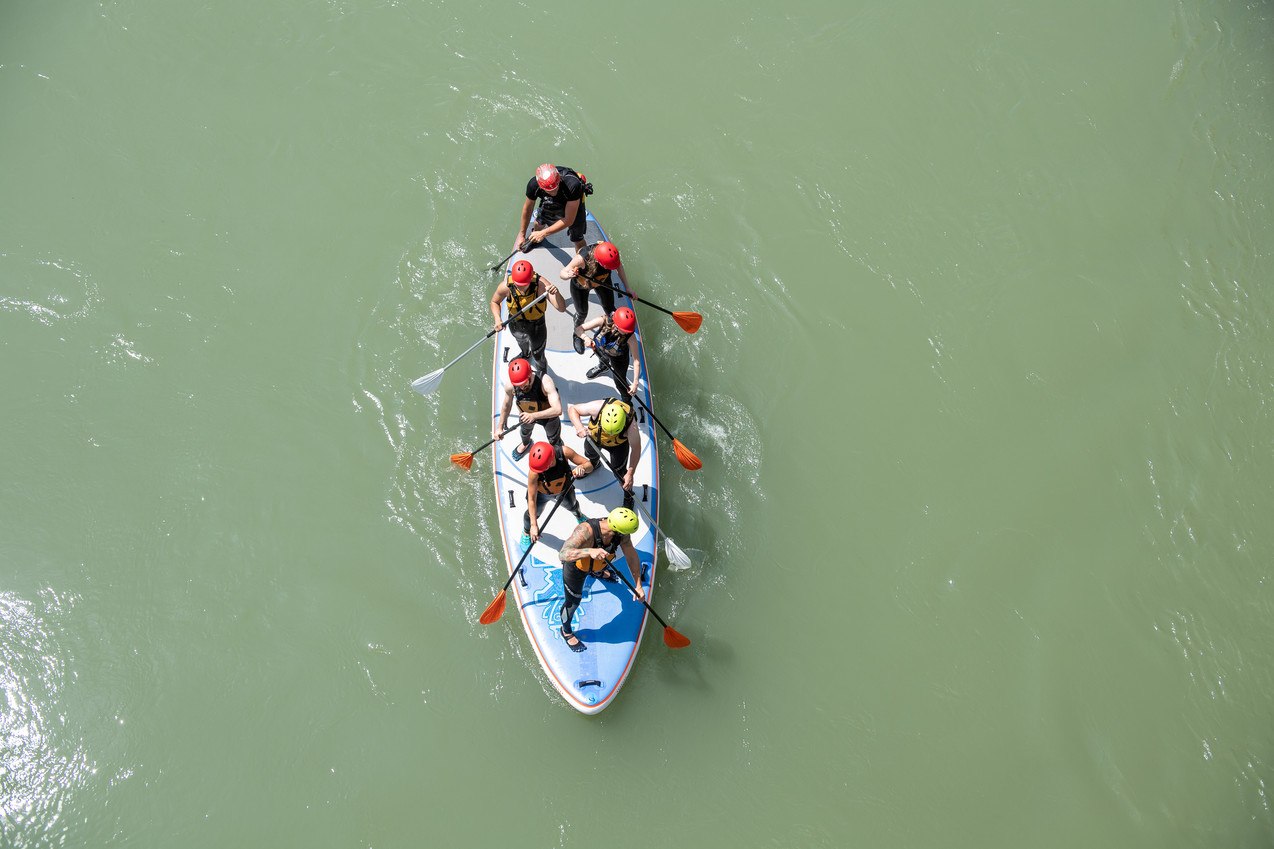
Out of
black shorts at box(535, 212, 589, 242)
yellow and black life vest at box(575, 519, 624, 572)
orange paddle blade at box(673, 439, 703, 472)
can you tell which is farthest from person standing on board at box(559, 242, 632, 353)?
yellow and black life vest at box(575, 519, 624, 572)

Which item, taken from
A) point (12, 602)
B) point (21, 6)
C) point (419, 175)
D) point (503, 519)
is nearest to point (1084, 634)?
point (503, 519)

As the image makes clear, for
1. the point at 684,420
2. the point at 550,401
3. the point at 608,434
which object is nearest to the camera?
the point at 608,434

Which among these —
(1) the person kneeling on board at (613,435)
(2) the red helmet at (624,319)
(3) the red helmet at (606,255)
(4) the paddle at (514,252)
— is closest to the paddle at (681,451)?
(1) the person kneeling on board at (613,435)

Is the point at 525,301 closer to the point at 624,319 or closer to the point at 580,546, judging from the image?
the point at 624,319

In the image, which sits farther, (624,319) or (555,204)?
(555,204)

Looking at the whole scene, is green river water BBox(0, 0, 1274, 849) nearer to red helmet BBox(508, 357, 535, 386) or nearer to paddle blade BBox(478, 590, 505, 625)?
paddle blade BBox(478, 590, 505, 625)

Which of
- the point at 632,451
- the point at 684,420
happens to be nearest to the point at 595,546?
the point at 632,451

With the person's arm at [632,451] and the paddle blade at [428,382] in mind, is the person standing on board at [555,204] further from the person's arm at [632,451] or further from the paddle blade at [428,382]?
the person's arm at [632,451]

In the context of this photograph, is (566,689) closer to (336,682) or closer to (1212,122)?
(336,682)
